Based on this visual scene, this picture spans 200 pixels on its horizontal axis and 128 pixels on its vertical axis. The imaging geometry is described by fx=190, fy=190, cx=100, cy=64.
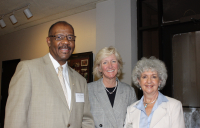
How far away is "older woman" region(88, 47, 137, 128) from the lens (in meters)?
2.34

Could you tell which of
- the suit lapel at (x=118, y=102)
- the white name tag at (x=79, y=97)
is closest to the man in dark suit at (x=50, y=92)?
the white name tag at (x=79, y=97)

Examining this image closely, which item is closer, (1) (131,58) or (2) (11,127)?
(2) (11,127)

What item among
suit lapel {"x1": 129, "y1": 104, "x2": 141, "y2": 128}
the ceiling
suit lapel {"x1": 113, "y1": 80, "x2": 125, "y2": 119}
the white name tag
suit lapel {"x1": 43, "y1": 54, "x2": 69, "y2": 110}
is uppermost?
the ceiling

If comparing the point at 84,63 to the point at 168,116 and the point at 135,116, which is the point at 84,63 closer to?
the point at 135,116

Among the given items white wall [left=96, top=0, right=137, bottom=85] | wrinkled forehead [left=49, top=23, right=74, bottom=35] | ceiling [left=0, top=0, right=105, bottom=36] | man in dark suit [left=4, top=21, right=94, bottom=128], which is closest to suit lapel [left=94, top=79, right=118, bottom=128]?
man in dark suit [left=4, top=21, right=94, bottom=128]

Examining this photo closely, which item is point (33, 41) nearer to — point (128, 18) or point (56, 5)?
point (56, 5)

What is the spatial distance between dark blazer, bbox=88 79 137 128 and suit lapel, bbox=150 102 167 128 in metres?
0.45

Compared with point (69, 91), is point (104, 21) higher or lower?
higher

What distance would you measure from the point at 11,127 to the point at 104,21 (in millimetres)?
3454

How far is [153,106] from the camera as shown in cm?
215

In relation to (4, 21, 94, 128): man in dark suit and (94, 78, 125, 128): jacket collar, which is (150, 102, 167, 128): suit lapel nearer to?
(94, 78, 125, 128): jacket collar

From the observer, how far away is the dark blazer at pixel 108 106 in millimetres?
2328

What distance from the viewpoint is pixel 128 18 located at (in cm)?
415

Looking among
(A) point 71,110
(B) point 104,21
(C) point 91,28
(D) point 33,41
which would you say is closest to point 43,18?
(D) point 33,41
